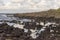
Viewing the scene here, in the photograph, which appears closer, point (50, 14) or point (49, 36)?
point (49, 36)

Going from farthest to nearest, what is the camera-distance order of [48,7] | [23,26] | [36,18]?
1. [48,7]
2. [36,18]
3. [23,26]

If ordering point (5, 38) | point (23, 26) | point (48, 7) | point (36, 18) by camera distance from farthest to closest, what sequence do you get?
point (48, 7) < point (36, 18) < point (23, 26) < point (5, 38)

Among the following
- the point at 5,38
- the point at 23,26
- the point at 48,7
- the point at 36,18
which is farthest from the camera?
the point at 48,7

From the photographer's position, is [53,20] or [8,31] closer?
[8,31]

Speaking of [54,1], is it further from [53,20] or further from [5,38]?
[5,38]

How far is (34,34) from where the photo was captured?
3.28 ft

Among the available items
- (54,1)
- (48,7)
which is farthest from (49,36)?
(54,1)

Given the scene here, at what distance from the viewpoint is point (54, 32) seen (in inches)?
40.6

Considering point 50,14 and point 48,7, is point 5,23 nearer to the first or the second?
point 50,14

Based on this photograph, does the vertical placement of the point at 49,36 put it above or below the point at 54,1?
below

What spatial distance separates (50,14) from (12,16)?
270 millimetres

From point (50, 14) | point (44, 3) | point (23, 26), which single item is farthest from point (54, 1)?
point (23, 26)

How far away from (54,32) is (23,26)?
194 millimetres

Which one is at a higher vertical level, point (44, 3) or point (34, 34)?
point (44, 3)
